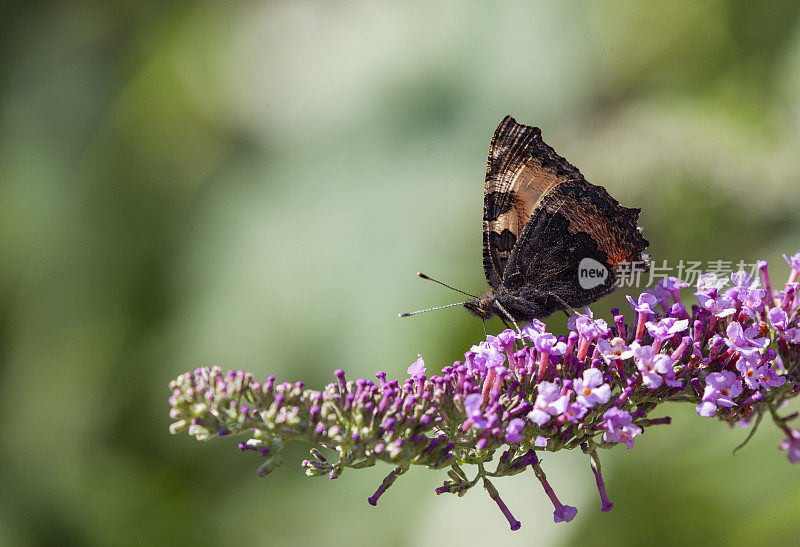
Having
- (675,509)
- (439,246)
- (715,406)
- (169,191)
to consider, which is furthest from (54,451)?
(715,406)

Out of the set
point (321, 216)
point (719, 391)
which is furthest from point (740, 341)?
point (321, 216)

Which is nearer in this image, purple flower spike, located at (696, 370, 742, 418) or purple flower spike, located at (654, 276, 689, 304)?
purple flower spike, located at (696, 370, 742, 418)

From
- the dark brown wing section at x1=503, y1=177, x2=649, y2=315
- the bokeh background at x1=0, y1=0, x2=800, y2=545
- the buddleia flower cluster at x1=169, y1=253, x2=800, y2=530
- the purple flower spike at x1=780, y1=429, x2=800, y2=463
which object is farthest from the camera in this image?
the bokeh background at x1=0, y1=0, x2=800, y2=545

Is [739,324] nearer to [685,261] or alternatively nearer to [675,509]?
[675,509]

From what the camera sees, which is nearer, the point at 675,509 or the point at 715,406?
the point at 715,406

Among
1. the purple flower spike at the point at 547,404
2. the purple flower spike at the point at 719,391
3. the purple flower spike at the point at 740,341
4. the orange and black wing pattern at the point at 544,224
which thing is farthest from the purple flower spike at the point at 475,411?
the orange and black wing pattern at the point at 544,224

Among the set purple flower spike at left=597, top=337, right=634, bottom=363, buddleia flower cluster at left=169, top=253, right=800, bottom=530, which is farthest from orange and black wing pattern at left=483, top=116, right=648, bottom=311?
purple flower spike at left=597, top=337, right=634, bottom=363

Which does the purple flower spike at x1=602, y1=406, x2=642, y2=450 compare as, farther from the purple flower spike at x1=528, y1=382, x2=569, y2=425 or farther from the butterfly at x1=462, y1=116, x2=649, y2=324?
the butterfly at x1=462, y1=116, x2=649, y2=324
